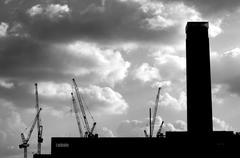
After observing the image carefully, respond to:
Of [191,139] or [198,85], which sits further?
[198,85]

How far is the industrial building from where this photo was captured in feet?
614

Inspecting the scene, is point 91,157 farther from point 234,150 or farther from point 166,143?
point 234,150

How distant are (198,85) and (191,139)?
67.4 feet

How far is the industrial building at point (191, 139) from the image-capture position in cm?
18712

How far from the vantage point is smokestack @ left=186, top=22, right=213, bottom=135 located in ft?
612

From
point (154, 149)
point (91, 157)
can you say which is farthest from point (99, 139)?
point (154, 149)

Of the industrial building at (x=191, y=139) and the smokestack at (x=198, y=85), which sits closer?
the smokestack at (x=198, y=85)

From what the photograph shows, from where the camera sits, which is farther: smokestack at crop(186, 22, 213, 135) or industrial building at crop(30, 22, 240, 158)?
industrial building at crop(30, 22, 240, 158)

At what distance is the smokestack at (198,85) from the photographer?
18662 centimetres

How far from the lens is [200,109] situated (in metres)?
186

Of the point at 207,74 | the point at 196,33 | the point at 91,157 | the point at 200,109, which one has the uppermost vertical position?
the point at 196,33

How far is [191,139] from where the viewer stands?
619 ft

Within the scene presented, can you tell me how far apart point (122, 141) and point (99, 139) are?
29.1 feet

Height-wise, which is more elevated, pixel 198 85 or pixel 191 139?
pixel 198 85
